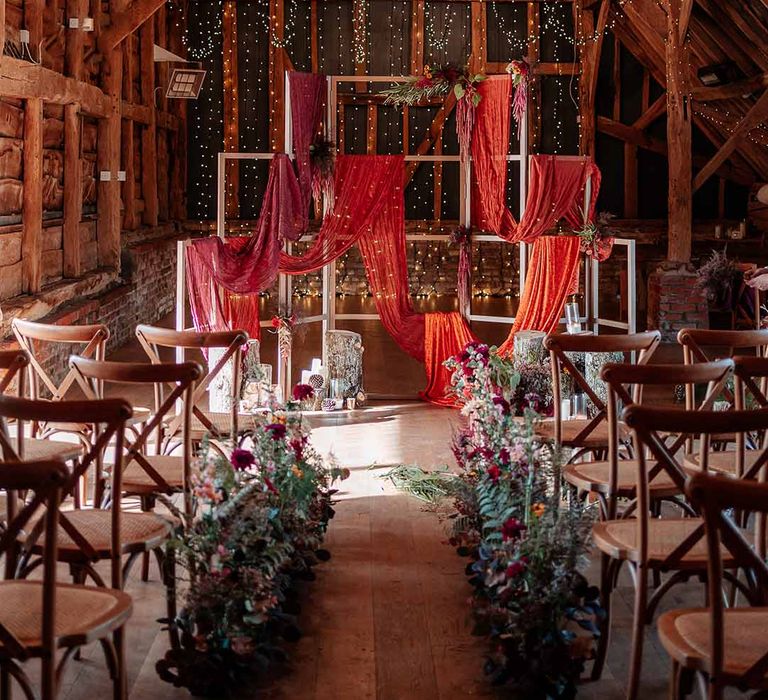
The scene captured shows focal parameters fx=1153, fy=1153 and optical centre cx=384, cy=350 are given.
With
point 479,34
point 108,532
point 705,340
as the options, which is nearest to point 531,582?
point 108,532

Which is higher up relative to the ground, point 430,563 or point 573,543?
point 573,543

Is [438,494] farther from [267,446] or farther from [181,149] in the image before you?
[181,149]

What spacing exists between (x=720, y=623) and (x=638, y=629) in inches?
30.3

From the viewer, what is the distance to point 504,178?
8484mm

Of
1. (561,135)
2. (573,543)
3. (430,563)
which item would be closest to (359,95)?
(561,135)

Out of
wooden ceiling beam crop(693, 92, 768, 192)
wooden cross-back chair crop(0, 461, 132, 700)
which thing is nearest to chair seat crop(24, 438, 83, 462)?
wooden cross-back chair crop(0, 461, 132, 700)

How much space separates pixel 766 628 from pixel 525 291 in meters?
5.97

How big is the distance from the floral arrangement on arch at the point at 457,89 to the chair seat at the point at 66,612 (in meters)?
5.93

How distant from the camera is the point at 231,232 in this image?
52.0 ft

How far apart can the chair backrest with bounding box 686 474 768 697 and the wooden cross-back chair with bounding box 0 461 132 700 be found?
1.40 metres

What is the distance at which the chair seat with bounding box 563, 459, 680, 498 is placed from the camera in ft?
13.5

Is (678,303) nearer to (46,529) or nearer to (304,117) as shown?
(304,117)

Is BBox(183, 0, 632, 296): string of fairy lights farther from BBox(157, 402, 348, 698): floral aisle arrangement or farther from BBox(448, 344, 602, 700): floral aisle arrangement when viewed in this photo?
BBox(157, 402, 348, 698): floral aisle arrangement

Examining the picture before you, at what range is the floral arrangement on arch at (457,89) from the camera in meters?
8.44
